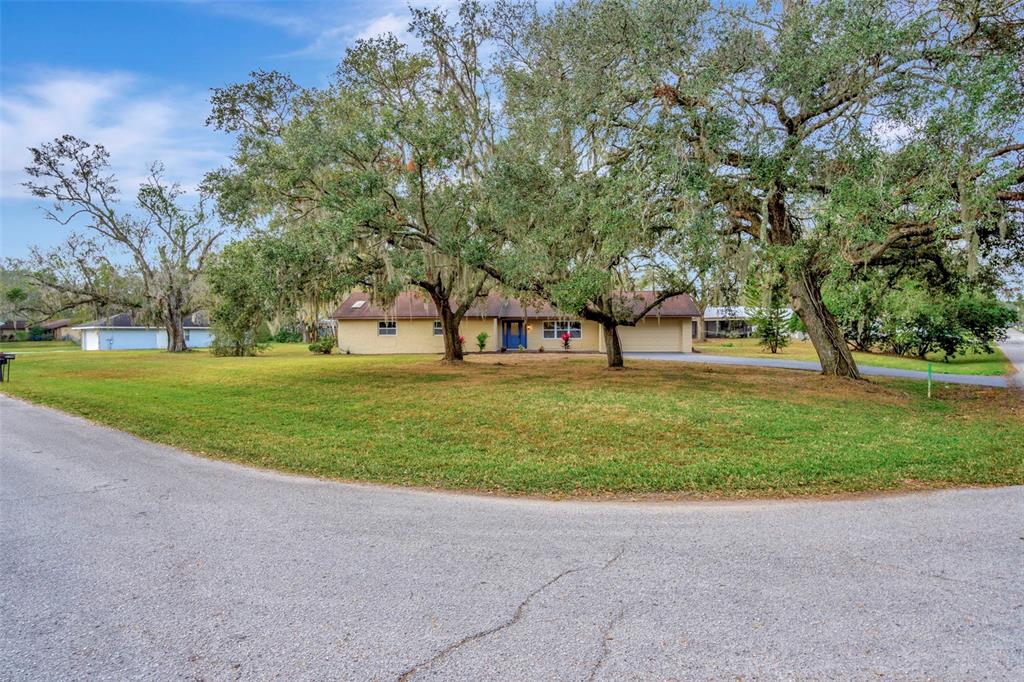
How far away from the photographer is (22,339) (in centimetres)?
6588

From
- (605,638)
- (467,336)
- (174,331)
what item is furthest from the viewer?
(174,331)

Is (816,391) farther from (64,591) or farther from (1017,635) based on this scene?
(64,591)

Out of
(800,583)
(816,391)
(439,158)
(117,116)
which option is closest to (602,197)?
(439,158)

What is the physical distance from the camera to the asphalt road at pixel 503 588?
2605 millimetres

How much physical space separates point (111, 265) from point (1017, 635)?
163ft

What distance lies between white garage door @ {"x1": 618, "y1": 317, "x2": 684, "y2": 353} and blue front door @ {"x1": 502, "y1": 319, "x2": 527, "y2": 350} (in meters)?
5.88

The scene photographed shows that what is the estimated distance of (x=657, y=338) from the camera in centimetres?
3256

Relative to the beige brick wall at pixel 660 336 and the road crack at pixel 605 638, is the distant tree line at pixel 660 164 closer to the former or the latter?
the road crack at pixel 605 638

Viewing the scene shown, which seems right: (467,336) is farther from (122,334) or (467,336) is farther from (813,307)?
(122,334)

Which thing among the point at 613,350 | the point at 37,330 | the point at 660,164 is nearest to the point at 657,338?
the point at 613,350

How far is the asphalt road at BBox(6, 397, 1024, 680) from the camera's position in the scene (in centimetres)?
261

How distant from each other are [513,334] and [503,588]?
30.0 meters

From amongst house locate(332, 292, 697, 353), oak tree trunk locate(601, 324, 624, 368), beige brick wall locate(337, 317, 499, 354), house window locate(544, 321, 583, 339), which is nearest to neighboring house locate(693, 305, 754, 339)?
house locate(332, 292, 697, 353)

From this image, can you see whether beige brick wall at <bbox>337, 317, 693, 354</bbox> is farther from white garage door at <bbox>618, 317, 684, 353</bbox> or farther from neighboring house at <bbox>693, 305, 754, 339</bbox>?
neighboring house at <bbox>693, 305, 754, 339</bbox>
